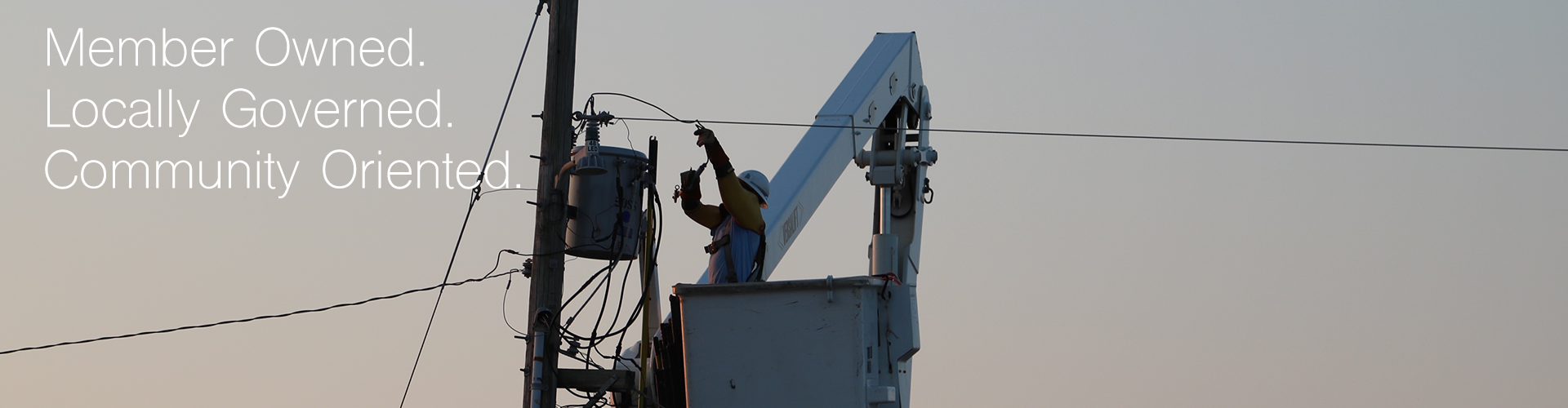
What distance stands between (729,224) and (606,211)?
2.90ft

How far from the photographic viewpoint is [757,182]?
492 inches

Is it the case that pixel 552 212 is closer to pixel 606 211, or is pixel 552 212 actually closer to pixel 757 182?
pixel 606 211

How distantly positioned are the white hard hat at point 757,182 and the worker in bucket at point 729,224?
0.09 meters

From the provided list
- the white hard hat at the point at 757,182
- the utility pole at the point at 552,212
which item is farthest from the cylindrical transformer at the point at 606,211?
the white hard hat at the point at 757,182

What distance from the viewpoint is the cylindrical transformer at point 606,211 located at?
1171 centimetres

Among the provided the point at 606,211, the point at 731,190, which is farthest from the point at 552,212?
the point at 731,190

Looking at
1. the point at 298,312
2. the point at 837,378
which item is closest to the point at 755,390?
the point at 837,378

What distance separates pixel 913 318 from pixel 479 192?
317 cm

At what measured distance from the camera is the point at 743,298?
33.6ft

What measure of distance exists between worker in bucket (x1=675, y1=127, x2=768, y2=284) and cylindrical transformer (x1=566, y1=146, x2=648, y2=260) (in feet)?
1.71

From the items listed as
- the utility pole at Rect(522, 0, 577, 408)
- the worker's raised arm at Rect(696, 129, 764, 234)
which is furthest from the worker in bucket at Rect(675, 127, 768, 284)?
the utility pole at Rect(522, 0, 577, 408)

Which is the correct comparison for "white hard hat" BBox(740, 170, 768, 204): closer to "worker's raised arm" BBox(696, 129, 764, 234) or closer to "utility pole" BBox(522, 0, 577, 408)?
"worker's raised arm" BBox(696, 129, 764, 234)

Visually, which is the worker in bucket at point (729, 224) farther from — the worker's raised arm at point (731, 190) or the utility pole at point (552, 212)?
the utility pole at point (552, 212)

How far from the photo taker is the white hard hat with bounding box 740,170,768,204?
40.7 feet
